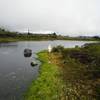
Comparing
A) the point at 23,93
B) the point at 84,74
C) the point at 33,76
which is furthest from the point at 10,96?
the point at 84,74

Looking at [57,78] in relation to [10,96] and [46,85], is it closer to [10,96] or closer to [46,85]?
[46,85]

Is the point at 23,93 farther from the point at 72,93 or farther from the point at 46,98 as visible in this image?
the point at 72,93

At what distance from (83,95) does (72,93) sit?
125 centimetres

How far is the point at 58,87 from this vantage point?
23938 millimetres

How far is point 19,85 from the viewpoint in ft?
85.0

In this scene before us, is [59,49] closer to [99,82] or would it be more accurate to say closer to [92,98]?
[99,82]

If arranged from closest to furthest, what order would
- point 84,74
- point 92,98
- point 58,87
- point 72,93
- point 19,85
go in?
point 92,98
point 72,93
point 58,87
point 19,85
point 84,74

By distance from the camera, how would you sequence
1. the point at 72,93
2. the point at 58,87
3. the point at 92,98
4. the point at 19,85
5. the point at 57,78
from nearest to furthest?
the point at 92,98
the point at 72,93
the point at 58,87
the point at 19,85
the point at 57,78

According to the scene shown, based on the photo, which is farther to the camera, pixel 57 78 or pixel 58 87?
pixel 57 78

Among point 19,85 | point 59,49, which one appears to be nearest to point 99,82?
point 19,85

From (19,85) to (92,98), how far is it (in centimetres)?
996

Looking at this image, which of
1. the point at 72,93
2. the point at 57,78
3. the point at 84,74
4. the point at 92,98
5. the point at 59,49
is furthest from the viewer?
the point at 59,49

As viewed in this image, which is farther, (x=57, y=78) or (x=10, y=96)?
(x=57, y=78)

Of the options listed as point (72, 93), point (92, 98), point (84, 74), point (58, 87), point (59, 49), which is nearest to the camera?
point (92, 98)
